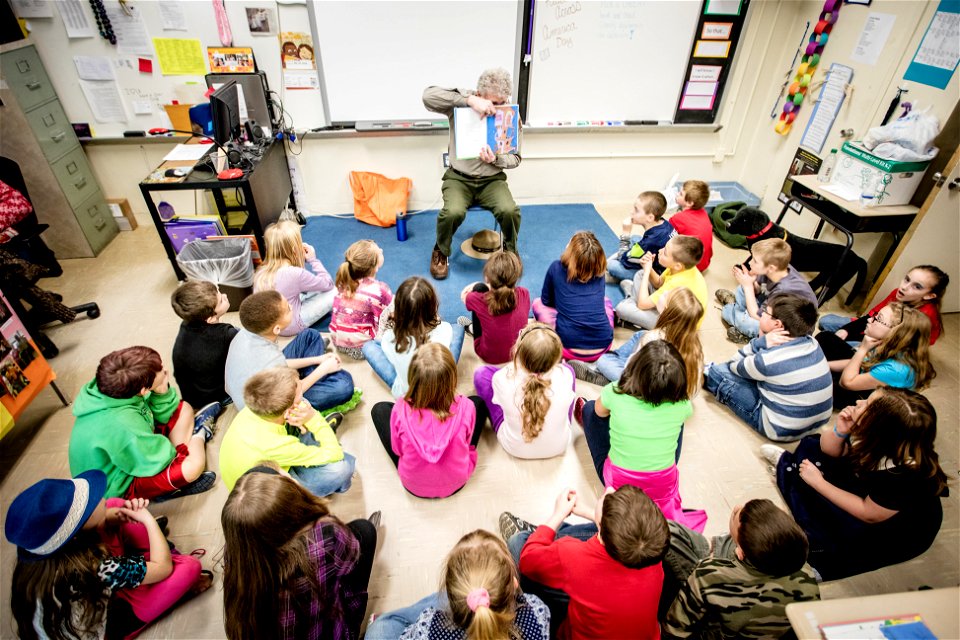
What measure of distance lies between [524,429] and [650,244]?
1.83 m

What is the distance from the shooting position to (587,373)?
8.68ft

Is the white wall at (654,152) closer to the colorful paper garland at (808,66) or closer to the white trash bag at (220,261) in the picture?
the colorful paper garland at (808,66)

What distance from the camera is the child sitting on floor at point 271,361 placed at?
2.08m

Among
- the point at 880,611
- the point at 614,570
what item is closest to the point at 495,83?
the point at 614,570

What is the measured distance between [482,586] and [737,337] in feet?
8.31

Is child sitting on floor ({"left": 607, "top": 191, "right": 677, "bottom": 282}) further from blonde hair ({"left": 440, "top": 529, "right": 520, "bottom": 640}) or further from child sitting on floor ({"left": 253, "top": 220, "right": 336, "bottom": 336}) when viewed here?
blonde hair ({"left": 440, "top": 529, "right": 520, "bottom": 640})

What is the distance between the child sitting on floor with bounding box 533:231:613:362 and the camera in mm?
2471

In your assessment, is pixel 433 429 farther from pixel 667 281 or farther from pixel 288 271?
pixel 667 281

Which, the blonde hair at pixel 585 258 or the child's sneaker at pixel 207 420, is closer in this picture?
the child's sneaker at pixel 207 420

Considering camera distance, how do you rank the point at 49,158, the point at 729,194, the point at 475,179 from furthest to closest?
1. the point at 729,194
2. the point at 475,179
3. the point at 49,158

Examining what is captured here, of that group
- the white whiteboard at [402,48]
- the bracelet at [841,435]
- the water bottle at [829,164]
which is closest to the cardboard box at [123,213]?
the white whiteboard at [402,48]

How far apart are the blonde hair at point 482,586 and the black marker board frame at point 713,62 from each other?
167 inches

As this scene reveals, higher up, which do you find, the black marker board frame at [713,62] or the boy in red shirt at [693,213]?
the black marker board frame at [713,62]

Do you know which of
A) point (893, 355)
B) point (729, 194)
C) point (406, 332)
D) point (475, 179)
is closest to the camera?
point (893, 355)
